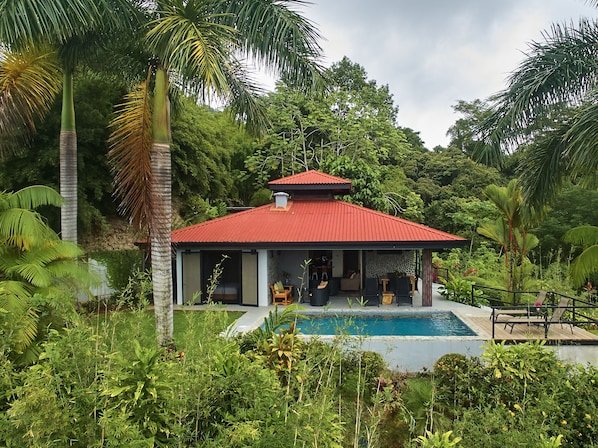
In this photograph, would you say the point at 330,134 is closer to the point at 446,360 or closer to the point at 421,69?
the point at 421,69

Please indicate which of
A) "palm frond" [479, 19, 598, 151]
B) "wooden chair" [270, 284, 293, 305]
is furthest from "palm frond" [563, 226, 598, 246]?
"wooden chair" [270, 284, 293, 305]

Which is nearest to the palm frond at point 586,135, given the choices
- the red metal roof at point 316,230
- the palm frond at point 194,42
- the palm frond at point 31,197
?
the palm frond at point 194,42

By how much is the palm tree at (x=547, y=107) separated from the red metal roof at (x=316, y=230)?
4.95 metres

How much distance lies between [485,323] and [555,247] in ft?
52.9

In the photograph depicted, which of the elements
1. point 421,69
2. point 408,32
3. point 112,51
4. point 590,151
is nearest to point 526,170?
point 590,151

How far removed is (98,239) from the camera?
16203 mm

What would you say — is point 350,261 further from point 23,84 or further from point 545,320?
point 23,84

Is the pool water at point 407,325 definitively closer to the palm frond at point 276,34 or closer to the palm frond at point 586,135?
the palm frond at point 586,135

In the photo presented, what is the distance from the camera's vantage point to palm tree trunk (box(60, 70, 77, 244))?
1037cm

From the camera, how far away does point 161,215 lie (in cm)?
869

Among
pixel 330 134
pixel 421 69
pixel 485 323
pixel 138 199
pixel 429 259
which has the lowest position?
pixel 485 323

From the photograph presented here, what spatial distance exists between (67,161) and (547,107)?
443 inches

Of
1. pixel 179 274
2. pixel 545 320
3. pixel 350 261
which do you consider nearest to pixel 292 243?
pixel 179 274

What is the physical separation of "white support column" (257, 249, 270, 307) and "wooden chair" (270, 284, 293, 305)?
337 millimetres
